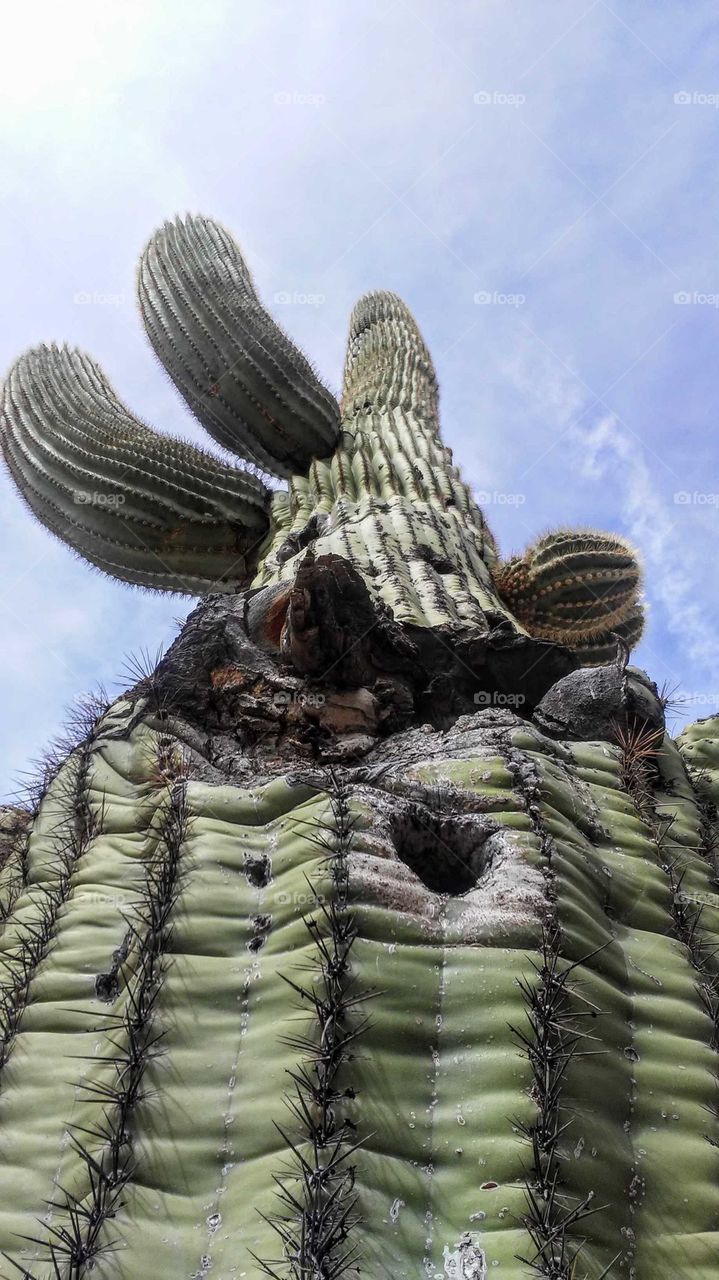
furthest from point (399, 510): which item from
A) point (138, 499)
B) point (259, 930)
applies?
point (259, 930)

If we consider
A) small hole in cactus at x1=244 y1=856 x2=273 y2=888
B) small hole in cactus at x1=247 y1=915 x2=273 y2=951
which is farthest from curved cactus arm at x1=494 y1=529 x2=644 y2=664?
small hole in cactus at x1=247 y1=915 x2=273 y2=951

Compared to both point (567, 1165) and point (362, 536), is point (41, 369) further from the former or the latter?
point (567, 1165)

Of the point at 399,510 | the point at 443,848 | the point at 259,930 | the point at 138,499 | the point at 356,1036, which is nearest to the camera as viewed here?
the point at 356,1036

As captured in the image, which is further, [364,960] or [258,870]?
[258,870]

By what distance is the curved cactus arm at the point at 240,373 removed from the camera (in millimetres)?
6359

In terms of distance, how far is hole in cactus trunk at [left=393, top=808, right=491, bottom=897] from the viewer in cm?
268

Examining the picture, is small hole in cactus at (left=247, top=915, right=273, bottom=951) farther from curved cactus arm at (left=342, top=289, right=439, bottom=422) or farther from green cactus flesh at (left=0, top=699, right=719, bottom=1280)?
curved cactus arm at (left=342, top=289, right=439, bottom=422)

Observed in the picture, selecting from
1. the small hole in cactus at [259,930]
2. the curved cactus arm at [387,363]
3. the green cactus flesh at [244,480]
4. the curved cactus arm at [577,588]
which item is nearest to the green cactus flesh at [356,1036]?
the small hole in cactus at [259,930]

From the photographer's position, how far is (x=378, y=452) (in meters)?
6.12

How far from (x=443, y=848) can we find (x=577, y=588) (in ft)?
11.3

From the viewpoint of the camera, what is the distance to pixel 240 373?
20.9 ft

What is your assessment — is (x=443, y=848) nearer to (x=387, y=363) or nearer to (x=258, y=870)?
(x=258, y=870)

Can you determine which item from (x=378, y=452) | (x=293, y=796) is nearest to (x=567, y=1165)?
(x=293, y=796)

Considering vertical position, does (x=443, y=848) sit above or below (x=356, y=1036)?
above
